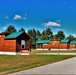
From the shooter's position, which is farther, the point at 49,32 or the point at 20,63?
the point at 49,32

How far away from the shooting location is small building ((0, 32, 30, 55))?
37562mm

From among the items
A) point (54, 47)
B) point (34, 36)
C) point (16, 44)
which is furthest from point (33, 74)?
point (34, 36)

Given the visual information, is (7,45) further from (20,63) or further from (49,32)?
(49,32)

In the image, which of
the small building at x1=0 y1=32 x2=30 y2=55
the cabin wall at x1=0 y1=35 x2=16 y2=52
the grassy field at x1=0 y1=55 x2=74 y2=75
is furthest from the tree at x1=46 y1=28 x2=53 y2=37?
the grassy field at x1=0 y1=55 x2=74 y2=75

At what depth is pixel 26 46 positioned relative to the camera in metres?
39.5

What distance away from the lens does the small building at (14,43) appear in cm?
3756

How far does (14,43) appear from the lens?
3750cm

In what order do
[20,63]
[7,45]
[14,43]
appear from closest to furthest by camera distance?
[20,63]
[14,43]
[7,45]

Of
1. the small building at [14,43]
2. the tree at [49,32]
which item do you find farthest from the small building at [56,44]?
the tree at [49,32]

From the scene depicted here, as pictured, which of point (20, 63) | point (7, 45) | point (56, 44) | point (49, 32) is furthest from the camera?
point (49, 32)

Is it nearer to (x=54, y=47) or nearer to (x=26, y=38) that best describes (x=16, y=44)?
(x=26, y=38)

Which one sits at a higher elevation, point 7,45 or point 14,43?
point 14,43

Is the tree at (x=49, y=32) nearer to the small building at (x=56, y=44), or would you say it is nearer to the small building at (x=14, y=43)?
the small building at (x=56, y=44)

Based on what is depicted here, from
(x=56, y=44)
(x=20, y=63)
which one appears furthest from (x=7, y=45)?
(x=56, y=44)
